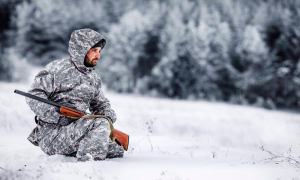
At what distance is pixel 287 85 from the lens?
24.1 meters

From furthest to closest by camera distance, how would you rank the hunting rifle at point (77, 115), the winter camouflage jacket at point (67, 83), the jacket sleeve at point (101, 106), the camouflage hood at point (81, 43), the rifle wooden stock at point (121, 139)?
the jacket sleeve at point (101, 106) → the rifle wooden stock at point (121, 139) → the camouflage hood at point (81, 43) → the winter camouflage jacket at point (67, 83) → the hunting rifle at point (77, 115)

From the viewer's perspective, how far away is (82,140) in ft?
8.75

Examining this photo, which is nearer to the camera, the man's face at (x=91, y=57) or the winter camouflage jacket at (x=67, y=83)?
the winter camouflage jacket at (x=67, y=83)

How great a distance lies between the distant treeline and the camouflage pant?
21244 mm

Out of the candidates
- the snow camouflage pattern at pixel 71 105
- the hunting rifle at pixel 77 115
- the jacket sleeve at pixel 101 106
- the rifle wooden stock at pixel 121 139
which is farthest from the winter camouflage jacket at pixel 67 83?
the rifle wooden stock at pixel 121 139

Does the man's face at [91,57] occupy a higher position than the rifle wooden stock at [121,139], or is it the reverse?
the man's face at [91,57]

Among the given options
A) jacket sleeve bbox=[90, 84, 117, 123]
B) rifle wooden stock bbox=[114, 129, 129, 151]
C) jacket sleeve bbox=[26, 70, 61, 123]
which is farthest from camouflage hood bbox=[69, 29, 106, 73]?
rifle wooden stock bbox=[114, 129, 129, 151]

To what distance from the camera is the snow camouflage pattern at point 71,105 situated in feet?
8.63

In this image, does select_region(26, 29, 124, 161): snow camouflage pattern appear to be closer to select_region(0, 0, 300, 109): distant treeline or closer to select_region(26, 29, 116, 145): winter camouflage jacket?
select_region(26, 29, 116, 145): winter camouflage jacket

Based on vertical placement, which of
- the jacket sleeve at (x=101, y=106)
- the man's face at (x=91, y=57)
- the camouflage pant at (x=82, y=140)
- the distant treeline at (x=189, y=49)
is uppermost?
the distant treeline at (x=189, y=49)

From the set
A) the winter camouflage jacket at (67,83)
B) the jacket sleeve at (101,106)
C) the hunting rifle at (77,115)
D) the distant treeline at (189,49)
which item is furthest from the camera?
the distant treeline at (189,49)

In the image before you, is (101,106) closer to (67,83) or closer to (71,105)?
(71,105)

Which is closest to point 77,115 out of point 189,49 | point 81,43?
point 81,43

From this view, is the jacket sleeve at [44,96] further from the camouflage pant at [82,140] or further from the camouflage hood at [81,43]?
the camouflage hood at [81,43]
